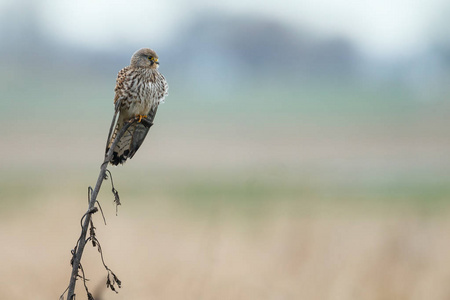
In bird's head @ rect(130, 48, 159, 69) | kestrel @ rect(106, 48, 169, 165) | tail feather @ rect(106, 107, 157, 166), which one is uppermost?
bird's head @ rect(130, 48, 159, 69)

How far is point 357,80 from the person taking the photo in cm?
8394

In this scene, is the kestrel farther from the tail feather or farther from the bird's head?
the tail feather

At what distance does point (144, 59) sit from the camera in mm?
3496

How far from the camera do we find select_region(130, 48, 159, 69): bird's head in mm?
3479

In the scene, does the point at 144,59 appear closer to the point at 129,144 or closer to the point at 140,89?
the point at 140,89

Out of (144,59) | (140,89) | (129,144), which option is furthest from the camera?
(144,59)

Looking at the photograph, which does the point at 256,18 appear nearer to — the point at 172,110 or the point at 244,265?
the point at 172,110

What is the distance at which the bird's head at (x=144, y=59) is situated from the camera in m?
3.48

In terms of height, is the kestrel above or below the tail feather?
above

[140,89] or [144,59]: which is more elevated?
[144,59]

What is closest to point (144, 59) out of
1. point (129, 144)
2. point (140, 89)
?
point (140, 89)

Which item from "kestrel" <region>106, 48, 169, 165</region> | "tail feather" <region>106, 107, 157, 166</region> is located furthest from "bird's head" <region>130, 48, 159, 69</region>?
"tail feather" <region>106, 107, 157, 166</region>

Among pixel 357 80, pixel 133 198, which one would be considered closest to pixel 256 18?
pixel 357 80

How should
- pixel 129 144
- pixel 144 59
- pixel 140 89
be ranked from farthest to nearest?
pixel 144 59 → pixel 140 89 → pixel 129 144
